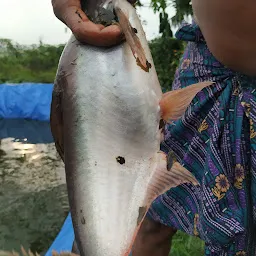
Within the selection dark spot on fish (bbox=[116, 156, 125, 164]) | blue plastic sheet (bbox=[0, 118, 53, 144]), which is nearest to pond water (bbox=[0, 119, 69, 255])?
blue plastic sheet (bbox=[0, 118, 53, 144])

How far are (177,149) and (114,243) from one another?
2.14 ft

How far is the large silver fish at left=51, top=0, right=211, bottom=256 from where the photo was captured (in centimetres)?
117

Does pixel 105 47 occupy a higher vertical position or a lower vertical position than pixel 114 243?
higher

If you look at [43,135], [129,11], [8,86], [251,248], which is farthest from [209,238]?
[8,86]

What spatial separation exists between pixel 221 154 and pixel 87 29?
63cm

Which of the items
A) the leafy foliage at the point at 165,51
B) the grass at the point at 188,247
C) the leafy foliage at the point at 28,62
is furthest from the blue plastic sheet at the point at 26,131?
the grass at the point at 188,247

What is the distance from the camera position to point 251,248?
5.29 feet

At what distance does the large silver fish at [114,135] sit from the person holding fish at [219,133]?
0.30 metres

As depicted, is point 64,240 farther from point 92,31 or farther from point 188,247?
point 92,31

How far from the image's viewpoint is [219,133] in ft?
5.19

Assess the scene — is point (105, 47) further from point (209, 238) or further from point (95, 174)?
point (209, 238)

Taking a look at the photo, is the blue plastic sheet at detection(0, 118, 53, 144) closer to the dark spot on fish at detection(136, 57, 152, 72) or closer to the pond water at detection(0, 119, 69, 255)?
the pond water at detection(0, 119, 69, 255)

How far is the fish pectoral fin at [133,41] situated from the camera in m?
1.15

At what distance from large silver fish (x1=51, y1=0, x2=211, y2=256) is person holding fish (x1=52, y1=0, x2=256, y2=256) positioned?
30 cm
